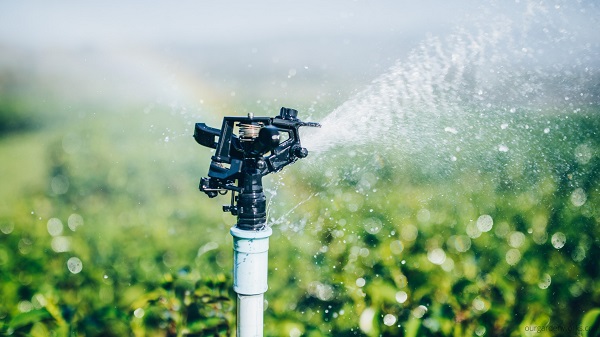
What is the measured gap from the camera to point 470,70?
6.98 ft

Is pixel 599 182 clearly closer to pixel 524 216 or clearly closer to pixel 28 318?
pixel 524 216

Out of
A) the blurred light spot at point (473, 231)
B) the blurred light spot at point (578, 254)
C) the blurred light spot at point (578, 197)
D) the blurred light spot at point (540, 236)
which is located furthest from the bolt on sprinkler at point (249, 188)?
the blurred light spot at point (578, 197)

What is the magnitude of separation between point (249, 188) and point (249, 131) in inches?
5.5

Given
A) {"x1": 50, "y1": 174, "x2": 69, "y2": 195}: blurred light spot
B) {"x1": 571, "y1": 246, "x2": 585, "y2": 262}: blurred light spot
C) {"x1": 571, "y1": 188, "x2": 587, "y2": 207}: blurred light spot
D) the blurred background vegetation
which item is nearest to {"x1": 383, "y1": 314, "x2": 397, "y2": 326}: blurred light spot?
the blurred background vegetation

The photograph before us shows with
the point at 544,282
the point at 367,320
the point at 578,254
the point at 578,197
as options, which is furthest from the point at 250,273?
the point at 578,197

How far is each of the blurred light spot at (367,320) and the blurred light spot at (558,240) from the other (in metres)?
0.86

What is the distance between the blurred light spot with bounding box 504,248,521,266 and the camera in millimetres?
1723

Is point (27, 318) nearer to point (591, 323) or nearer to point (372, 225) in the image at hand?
point (372, 225)

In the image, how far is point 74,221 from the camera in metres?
1.99

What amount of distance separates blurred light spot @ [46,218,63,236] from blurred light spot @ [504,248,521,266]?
1.72m

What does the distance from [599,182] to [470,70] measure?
31.1 inches

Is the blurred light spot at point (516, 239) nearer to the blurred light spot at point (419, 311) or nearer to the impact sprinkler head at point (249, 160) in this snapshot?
the blurred light spot at point (419, 311)

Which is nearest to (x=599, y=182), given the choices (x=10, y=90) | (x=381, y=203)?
(x=381, y=203)

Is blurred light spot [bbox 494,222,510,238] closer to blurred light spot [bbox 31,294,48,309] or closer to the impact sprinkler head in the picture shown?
the impact sprinkler head
